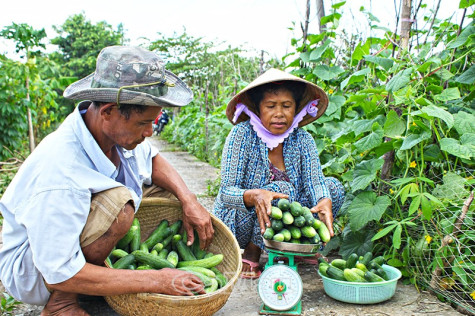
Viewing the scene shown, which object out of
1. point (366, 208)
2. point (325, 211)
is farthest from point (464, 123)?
point (325, 211)

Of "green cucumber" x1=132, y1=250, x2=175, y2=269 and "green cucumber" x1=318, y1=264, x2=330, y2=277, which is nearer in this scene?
"green cucumber" x1=132, y1=250, x2=175, y2=269

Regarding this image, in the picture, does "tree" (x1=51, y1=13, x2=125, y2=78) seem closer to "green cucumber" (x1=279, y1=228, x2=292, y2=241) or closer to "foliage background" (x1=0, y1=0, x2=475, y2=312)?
"foliage background" (x1=0, y1=0, x2=475, y2=312)

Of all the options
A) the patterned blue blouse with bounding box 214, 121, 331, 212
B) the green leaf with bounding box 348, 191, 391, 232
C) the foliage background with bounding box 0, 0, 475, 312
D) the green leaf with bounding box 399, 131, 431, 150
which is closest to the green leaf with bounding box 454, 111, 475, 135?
the foliage background with bounding box 0, 0, 475, 312

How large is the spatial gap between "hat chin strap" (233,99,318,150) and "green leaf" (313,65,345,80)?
0.98m

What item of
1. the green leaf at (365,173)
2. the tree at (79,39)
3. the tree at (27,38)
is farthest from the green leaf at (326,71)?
the tree at (79,39)

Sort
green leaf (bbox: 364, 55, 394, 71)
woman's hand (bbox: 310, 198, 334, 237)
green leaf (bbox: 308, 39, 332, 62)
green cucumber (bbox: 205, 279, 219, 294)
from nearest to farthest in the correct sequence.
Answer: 1. green cucumber (bbox: 205, 279, 219, 294)
2. woman's hand (bbox: 310, 198, 334, 237)
3. green leaf (bbox: 364, 55, 394, 71)
4. green leaf (bbox: 308, 39, 332, 62)

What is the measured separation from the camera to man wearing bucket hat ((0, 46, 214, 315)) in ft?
6.33

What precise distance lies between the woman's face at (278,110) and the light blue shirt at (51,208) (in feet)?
3.74

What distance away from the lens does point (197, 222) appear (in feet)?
8.96

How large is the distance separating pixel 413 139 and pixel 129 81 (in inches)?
70.6

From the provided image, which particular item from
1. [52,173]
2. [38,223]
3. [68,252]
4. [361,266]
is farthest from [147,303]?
[361,266]

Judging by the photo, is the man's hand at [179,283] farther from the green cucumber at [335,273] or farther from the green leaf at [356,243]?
the green leaf at [356,243]

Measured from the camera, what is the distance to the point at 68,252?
1918 mm

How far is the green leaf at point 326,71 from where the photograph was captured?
4.04m
